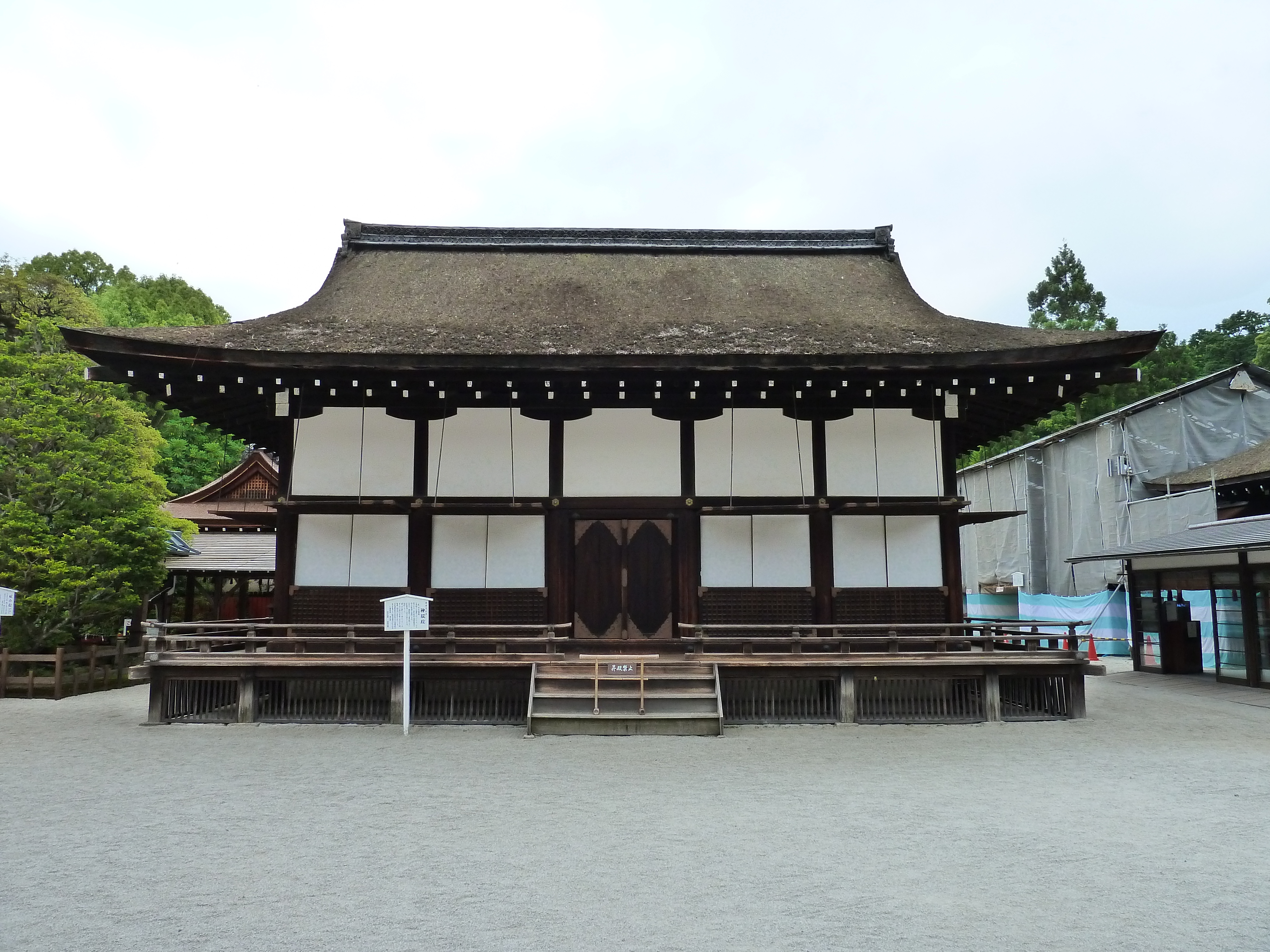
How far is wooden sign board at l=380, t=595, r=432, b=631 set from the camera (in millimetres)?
10266

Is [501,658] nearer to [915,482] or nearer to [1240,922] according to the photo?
[915,482]

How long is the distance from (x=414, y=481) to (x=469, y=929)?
851cm

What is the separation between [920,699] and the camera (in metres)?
11.6

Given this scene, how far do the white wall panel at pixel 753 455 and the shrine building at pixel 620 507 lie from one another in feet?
0.12

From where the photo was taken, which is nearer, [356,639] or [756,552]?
[356,639]

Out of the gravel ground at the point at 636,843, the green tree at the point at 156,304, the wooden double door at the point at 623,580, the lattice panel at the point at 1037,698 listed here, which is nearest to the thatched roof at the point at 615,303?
the wooden double door at the point at 623,580

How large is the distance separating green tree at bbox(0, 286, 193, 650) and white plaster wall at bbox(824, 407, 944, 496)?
43.6 feet

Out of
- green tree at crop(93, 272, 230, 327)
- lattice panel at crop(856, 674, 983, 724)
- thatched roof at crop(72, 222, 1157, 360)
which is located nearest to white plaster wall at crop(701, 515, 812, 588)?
lattice panel at crop(856, 674, 983, 724)

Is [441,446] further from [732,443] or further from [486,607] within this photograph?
[732,443]

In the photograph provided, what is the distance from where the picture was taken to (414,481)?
476 inches

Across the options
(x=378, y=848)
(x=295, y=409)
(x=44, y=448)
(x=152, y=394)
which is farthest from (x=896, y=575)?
(x=44, y=448)

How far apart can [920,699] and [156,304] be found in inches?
1680

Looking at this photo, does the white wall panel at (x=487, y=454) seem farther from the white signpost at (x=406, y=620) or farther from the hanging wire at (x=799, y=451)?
the hanging wire at (x=799, y=451)

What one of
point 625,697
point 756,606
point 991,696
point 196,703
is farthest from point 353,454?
point 991,696
